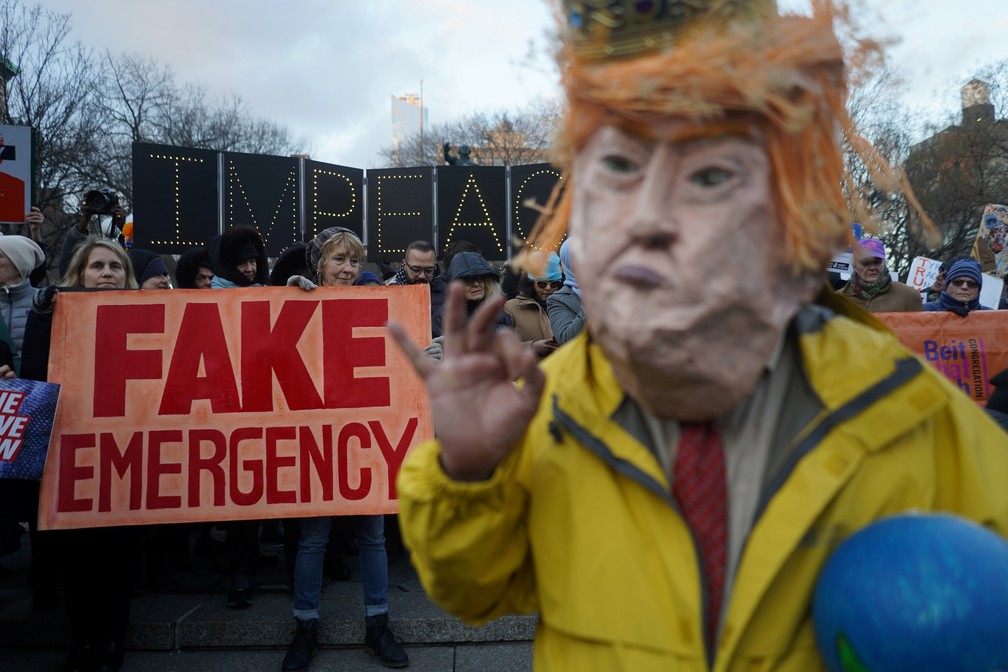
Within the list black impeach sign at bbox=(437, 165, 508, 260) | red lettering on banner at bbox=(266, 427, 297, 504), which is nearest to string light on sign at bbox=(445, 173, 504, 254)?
black impeach sign at bbox=(437, 165, 508, 260)

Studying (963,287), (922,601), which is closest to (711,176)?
(922,601)

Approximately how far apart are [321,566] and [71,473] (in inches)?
52.5

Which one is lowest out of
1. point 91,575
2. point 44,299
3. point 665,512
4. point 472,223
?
point 91,575

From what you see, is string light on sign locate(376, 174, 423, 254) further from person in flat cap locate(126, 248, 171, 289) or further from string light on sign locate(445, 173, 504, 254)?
person in flat cap locate(126, 248, 171, 289)

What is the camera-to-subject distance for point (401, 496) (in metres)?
1.61

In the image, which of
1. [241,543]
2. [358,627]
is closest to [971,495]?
[358,627]

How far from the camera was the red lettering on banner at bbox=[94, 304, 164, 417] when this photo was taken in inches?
173

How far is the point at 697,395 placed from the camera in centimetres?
147

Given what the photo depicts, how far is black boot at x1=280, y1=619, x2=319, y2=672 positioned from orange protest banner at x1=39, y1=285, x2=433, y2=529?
1.86 feet

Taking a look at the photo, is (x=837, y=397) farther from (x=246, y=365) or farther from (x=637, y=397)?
(x=246, y=365)

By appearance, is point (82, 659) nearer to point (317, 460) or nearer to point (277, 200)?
point (317, 460)

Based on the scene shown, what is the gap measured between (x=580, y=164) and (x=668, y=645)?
0.86m

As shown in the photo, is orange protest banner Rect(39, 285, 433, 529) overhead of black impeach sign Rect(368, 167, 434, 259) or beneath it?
beneath

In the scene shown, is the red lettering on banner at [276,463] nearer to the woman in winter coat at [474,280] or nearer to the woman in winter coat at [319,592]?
the woman in winter coat at [319,592]
